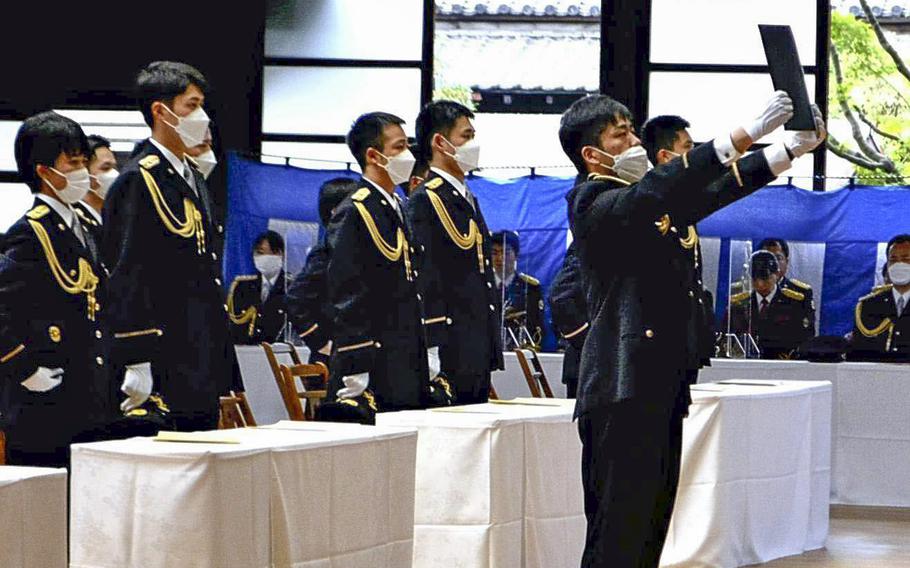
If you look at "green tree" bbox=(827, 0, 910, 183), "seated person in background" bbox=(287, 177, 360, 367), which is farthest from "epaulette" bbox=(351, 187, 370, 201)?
"green tree" bbox=(827, 0, 910, 183)

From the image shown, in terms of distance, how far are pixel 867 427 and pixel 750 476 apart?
2742mm

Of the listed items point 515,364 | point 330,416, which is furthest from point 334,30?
point 330,416

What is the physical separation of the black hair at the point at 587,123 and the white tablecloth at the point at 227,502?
877 millimetres

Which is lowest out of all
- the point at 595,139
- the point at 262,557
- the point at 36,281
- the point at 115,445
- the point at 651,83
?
the point at 262,557

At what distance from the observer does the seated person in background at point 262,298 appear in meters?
8.81

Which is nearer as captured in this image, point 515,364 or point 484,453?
point 484,453

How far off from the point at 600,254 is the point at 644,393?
0.34 meters

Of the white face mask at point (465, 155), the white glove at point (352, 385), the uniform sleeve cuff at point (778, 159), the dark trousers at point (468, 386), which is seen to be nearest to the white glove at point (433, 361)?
the dark trousers at point (468, 386)

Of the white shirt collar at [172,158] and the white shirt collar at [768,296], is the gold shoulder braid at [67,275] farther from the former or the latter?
the white shirt collar at [768,296]

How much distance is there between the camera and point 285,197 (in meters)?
8.95

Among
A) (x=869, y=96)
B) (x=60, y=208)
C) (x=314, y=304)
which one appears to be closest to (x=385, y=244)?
(x=60, y=208)

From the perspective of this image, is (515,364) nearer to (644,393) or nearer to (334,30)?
(334,30)

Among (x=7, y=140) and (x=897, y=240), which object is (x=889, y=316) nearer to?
(x=897, y=240)

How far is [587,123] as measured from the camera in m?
4.17
